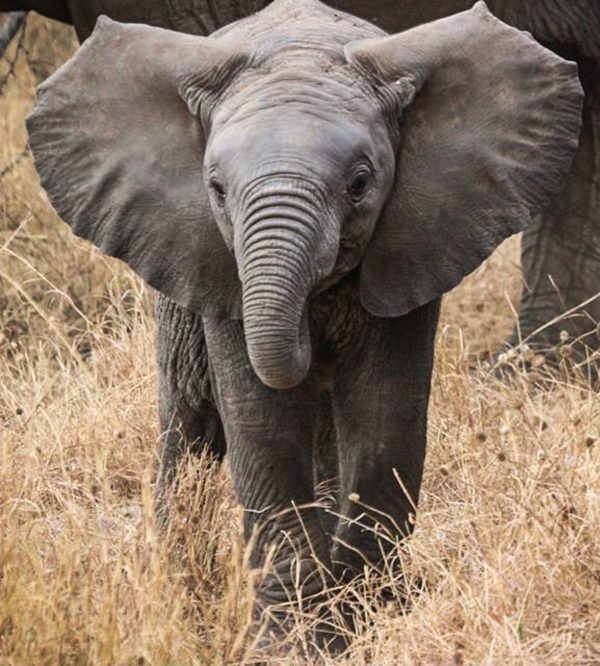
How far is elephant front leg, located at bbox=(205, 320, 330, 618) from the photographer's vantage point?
5.11 m

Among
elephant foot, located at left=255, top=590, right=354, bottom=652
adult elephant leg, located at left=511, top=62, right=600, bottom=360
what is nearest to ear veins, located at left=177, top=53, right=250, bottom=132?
elephant foot, located at left=255, top=590, right=354, bottom=652

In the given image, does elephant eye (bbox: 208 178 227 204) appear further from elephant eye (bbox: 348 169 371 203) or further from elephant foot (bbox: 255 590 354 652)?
elephant foot (bbox: 255 590 354 652)

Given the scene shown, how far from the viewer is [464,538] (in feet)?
17.6

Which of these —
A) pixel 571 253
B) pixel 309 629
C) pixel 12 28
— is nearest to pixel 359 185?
pixel 309 629

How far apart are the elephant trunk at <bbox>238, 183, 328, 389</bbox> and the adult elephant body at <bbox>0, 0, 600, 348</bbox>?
2304 mm

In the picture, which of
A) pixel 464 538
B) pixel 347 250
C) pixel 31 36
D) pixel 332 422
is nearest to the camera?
pixel 347 250

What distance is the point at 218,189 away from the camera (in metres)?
4.86

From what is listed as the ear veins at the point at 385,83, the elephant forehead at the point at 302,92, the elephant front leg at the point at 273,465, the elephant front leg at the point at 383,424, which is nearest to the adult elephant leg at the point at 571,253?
the elephant front leg at the point at 383,424

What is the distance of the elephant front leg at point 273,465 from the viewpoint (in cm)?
511

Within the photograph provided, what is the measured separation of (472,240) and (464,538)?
0.69 m

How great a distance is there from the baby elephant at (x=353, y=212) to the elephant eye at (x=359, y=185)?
0.02m

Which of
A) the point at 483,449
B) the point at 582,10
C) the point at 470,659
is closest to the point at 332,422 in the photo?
the point at 483,449

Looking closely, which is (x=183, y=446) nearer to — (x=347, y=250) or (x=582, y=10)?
(x=347, y=250)

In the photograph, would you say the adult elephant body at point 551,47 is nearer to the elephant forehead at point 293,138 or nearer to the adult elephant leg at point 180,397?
the adult elephant leg at point 180,397
